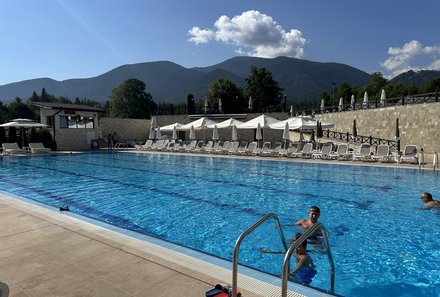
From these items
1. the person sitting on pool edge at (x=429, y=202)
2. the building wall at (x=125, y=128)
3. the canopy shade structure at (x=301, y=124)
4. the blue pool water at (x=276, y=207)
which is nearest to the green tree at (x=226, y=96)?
the building wall at (x=125, y=128)

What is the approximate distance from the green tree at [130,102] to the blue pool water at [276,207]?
180ft

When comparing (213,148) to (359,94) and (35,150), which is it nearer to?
(35,150)

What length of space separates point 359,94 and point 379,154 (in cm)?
5147

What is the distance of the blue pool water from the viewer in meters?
4.61

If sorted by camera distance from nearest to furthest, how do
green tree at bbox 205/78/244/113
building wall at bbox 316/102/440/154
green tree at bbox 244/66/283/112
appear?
building wall at bbox 316/102/440/154, green tree at bbox 205/78/244/113, green tree at bbox 244/66/283/112

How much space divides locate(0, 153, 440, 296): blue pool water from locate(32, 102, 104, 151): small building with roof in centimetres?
1149

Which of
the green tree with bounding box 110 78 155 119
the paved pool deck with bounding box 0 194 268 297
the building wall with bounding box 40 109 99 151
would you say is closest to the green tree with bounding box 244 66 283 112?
the green tree with bounding box 110 78 155 119

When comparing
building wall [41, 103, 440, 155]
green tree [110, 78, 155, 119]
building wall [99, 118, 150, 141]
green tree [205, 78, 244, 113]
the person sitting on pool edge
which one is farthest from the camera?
green tree [110, 78, 155, 119]

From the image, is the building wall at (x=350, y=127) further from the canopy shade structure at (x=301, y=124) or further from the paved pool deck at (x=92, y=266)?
the paved pool deck at (x=92, y=266)

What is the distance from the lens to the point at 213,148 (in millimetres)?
21203

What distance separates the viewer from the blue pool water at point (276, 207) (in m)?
4.61

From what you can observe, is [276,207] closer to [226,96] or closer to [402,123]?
[402,123]

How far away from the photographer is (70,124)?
2630 centimetres

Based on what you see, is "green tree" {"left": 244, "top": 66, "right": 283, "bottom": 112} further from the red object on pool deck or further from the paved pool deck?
the red object on pool deck
